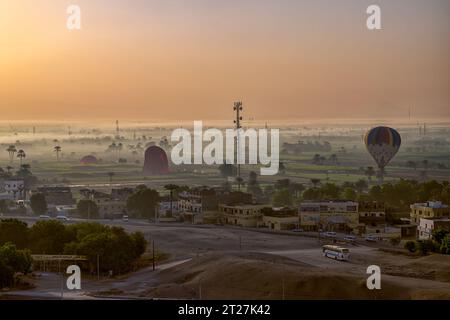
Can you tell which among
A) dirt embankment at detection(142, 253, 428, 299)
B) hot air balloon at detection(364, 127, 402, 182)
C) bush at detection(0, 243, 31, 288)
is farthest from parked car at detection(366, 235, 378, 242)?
hot air balloon at detection(364, 127, 402, 182)

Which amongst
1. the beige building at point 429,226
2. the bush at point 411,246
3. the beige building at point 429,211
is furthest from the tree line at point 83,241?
the beige building at point 429,211

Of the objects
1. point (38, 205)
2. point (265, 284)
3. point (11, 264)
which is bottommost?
point (265, 284)

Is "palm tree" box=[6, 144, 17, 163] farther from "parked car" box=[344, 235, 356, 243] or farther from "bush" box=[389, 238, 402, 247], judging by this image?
"bush" box=[389, 238, 402, 247]

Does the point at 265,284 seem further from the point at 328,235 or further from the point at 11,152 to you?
the point at 11,152

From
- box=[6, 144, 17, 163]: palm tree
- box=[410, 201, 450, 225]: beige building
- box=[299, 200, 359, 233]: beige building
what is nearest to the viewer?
box=[410, 201, 450, 225]: beige building

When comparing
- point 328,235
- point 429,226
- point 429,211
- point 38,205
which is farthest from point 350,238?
point 38,205

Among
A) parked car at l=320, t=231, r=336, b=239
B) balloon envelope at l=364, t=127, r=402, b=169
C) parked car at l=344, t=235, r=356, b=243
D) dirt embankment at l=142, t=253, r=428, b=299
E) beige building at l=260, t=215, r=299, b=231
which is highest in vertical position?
balloon envelope at l=364, t=127, r=402, b=169
